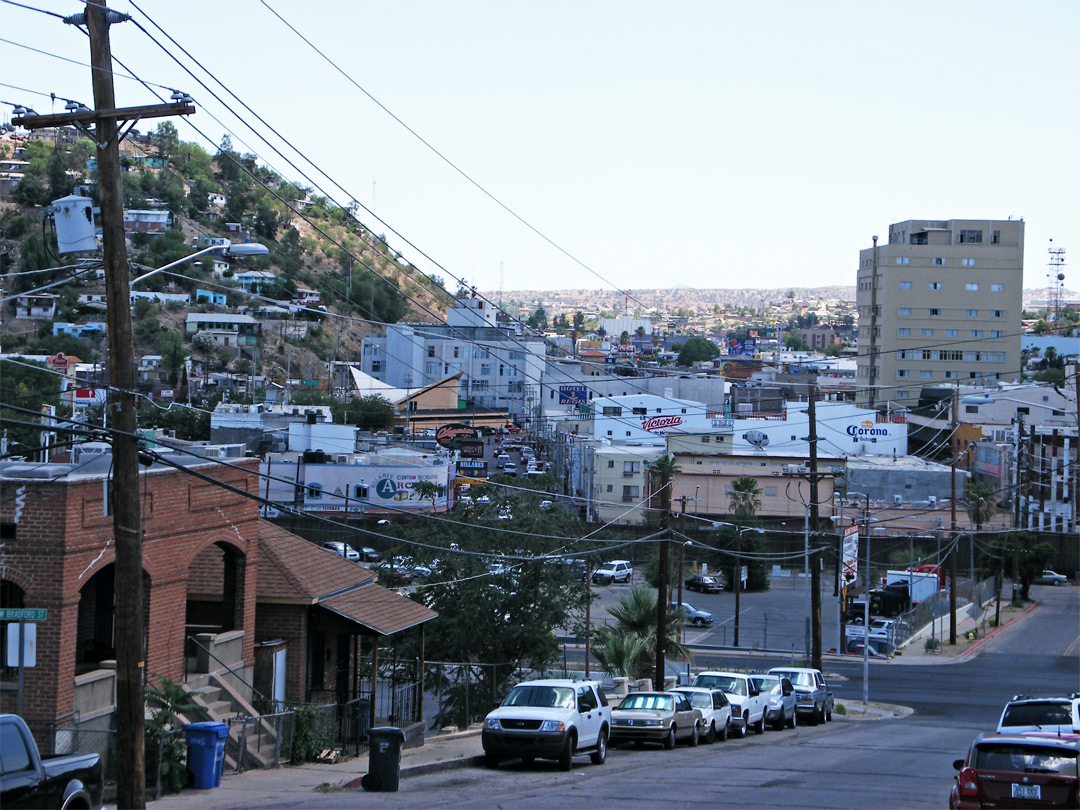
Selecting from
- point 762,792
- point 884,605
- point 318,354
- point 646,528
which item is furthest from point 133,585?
point 318,354

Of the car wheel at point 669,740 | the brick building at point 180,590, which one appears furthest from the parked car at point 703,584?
the car wheel at point 669,740

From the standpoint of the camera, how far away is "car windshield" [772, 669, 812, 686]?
3575 cm

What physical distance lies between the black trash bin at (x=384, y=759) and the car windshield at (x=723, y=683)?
14.1m

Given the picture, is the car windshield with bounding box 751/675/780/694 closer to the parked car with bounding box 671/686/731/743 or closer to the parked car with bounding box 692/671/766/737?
the parked car with bounding box 692/671/766/737

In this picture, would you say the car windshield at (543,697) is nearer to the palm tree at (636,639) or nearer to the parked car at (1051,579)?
the palm tree at (636,639)

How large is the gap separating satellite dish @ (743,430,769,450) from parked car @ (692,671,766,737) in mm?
70401

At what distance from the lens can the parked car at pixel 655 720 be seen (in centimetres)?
2589

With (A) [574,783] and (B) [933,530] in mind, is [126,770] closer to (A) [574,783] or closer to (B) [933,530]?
(A) [574,783]

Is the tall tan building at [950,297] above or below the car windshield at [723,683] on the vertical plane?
above

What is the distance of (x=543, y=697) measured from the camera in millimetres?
22281

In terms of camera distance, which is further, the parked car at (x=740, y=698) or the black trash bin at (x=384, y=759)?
the parked car at (x=740, y=698)

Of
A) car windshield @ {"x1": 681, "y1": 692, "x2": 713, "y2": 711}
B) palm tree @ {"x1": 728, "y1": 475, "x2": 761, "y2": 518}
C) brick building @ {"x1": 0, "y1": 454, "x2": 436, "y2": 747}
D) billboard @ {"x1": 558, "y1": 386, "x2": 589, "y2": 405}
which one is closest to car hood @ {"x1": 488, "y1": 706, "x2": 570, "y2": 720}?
brick building @ {"x1": 0, "y1": 454, "x2": 436, "y2": 747}

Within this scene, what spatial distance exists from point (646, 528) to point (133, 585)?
235ft

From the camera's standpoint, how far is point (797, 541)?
269 feet
